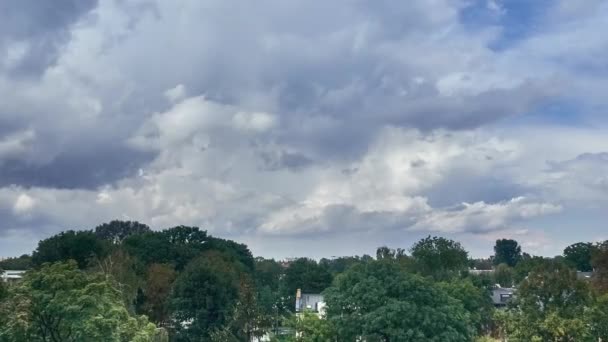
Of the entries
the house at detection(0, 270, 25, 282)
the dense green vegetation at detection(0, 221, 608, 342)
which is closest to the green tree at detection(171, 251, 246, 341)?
the dense green vegetation at detection(0, 221, 608, 342)

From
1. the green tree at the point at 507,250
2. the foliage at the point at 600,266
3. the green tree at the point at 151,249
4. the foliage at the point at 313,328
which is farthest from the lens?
the green tree at the point at 507,250

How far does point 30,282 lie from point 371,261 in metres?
22.5

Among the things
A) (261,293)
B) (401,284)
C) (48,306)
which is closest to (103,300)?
(48,306)

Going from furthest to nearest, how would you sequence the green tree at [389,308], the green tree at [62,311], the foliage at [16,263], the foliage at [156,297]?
the foliage at [16,263], the foliage at [156,297], the green tree at [389,308], the green tree at [62,311]

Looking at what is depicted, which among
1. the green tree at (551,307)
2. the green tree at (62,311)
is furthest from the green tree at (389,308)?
the green tree at (62,311)

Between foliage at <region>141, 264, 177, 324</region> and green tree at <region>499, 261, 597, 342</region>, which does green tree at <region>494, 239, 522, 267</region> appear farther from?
green tree at <region>499, 261, 597, 342</region>

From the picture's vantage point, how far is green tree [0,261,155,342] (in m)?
31.4

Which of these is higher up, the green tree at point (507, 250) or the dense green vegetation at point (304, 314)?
the green tree at point (507, 250)

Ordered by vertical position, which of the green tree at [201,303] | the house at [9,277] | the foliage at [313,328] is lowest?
the foliage at [313,328]

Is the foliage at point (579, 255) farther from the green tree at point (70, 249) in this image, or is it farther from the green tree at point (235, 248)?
the green tree at point (70, 249)

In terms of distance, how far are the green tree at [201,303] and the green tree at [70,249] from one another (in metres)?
19.0

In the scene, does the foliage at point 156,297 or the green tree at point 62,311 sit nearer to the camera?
the green tree at point 62,311

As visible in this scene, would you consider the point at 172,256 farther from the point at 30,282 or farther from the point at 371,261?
the point at 30,282

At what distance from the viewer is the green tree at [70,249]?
78.3m
